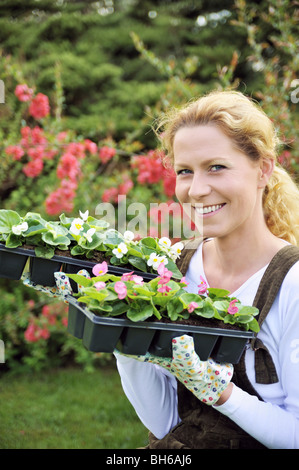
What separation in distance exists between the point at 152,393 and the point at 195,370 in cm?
43

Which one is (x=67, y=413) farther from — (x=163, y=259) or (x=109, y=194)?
(x=163, y=259)

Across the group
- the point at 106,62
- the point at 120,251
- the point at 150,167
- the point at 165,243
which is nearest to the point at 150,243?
the point at 165,243

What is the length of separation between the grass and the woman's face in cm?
217

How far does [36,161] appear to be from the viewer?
11.3ft

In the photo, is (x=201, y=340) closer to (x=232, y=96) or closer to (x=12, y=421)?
(x=232, y=96)

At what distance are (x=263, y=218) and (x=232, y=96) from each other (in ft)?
1.40

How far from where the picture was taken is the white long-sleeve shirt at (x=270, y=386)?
1.36 metres

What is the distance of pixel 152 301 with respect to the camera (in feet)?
4.01

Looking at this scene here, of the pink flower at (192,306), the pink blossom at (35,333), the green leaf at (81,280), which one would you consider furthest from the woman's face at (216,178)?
the pink blossom at (35,333)

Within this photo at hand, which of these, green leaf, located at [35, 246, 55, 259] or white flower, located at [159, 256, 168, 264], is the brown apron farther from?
green leaf, located at [35, 246, 55, 259]

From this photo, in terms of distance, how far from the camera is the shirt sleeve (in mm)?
1552

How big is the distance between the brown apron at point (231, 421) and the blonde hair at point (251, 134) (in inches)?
9.6
